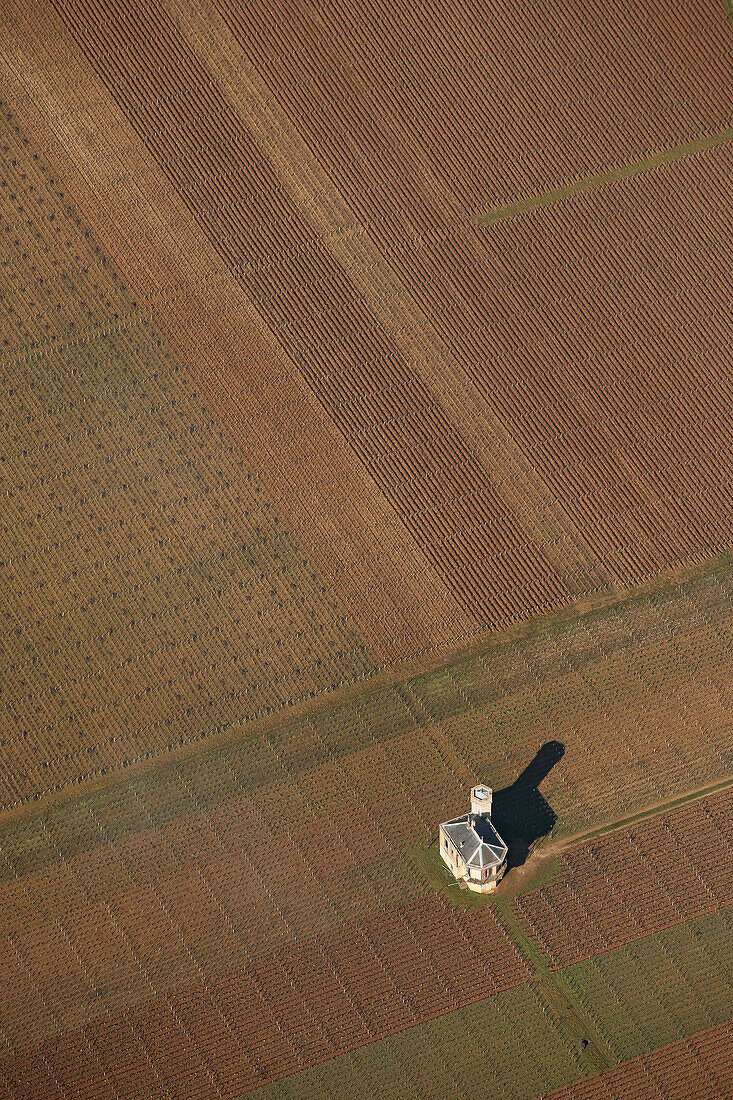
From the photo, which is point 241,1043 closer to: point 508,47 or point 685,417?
point 685,417

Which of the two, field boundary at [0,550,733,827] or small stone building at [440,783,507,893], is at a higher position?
field boundary at [0,550,733,827]

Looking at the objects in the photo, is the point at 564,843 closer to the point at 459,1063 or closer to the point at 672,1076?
the point at 672,1076

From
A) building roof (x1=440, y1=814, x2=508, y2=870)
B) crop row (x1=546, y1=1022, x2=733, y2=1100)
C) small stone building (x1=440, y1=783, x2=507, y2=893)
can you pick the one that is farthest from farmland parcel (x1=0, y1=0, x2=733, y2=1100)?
building roof (x1=440, y1=814, x2=508, y2=870)

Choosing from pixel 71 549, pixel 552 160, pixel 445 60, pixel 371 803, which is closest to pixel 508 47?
pixel 445 60

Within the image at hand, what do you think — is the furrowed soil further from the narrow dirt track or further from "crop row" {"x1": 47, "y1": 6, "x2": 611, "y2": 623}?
"crop row" {"x1": 47, "y1": 6, "x2": 611, "y2": 623}

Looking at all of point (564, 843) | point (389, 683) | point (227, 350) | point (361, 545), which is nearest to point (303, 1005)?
point (564, 843)

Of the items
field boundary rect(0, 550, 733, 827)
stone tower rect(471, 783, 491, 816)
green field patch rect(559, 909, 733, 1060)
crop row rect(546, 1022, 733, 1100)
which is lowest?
crop row rect(546, 1022, 733, 1100)
